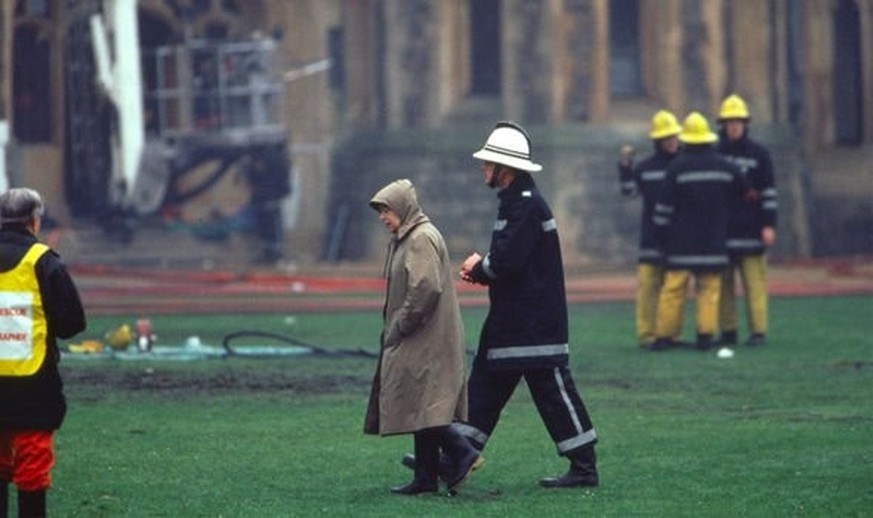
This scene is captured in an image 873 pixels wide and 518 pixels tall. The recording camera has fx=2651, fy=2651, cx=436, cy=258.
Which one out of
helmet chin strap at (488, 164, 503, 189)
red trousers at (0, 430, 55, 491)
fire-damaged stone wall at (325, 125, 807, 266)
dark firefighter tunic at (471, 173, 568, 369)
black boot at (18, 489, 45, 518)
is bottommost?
fire-damaged stone wall at (325, 125, 807, 266)

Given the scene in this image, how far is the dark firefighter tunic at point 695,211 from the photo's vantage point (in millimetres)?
21984

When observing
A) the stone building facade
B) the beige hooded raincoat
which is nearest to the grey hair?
the beige hooded raincoat

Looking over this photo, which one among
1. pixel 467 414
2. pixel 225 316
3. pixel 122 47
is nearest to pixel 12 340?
pixel 467 414

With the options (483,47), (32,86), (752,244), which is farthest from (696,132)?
(32,86)

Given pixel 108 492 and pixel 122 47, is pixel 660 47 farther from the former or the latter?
pixel 108 492

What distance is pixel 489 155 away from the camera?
43.2ft

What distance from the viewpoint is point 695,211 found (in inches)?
868

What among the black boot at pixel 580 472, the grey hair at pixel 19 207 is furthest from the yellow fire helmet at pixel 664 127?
the grey hair at pixel 19 207

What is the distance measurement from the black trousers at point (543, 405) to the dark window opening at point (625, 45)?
26170 millimetres

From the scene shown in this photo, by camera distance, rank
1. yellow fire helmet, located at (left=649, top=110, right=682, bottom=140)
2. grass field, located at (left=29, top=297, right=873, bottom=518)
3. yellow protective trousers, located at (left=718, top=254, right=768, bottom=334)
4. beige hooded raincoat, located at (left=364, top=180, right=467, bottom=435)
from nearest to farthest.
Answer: grass field, located at (left=29, top=297, right=873, bottom=518) < beige hooded raincoat, located at (left=364, top=180, right=467, bottom=435) < yellow protective trousers, located at (left=718, top=254, right=768, bottom=334) < yellow fire helmet, located at (left=649, top=110, right=682, bottom=140)

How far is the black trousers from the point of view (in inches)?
517

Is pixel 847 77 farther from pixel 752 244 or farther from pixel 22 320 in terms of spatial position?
pixel 22 320

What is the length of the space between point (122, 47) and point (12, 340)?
26.4 meters

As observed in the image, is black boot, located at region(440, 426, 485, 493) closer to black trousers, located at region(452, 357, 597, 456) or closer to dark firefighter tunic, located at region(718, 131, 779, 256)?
black trousers, located at region(452, 357, 597, 456)
